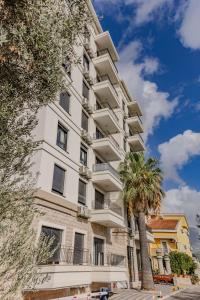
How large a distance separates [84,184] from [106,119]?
7.14 meters

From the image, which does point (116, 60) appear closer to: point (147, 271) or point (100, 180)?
point (100, 180)

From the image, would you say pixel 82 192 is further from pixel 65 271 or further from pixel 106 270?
pixel 65 271

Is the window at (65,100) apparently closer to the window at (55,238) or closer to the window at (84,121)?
the window at (84,121)

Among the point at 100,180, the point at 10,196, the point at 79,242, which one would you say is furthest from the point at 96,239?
the point at 10,196

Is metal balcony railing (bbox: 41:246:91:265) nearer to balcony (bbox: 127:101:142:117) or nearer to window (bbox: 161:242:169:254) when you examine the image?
balcony (bbox: 127:101:142:117)

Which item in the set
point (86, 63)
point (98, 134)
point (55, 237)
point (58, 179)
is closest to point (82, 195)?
point (58, 179)

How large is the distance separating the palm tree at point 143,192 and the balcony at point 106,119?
13.3ft

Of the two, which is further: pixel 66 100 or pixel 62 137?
pixel 66 100

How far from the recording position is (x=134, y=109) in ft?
126

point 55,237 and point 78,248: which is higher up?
point 55,237

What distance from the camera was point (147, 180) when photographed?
24.7 meters

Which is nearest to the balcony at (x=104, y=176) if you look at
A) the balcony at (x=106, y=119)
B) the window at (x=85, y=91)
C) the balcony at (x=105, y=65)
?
the balcony at (x=106, y=119)

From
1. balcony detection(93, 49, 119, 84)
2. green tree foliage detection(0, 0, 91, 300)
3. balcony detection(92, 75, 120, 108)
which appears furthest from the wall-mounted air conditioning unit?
balcony detection(93, 49, 119, 84)

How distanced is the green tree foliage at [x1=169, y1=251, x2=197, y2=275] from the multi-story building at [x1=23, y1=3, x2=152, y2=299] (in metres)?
10.7
